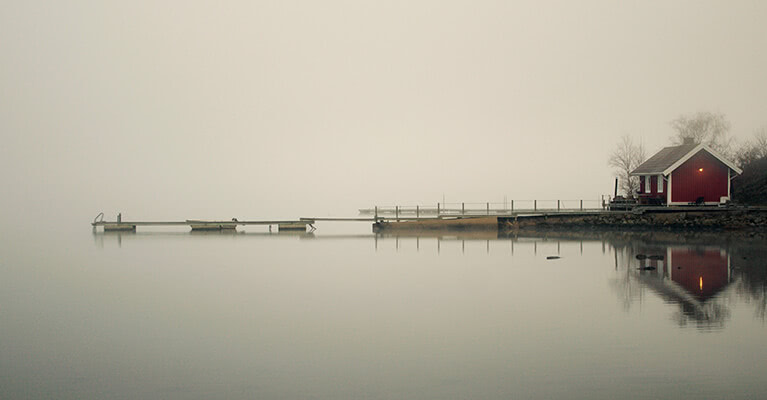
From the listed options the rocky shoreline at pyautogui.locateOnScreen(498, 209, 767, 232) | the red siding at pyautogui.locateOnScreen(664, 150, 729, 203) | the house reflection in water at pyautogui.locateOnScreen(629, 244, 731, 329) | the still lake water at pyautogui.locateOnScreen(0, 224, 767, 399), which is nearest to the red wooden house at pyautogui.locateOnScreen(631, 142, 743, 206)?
the red siding at pyautogui.locateOnScreen(664, 150, 729, 203)

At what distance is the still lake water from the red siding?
14.3m

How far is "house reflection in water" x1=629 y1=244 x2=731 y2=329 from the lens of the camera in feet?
63.6

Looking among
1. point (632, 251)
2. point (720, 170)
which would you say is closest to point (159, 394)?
point (632, 251)

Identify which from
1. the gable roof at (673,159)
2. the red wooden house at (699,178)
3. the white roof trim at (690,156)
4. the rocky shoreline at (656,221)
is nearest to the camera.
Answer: the rocky shoreline at (656,221)

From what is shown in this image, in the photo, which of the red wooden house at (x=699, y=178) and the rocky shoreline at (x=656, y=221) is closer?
the rocky shoreline at (x=656, y=221)

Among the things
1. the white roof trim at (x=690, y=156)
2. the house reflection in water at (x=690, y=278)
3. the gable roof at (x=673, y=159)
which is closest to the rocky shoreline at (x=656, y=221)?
the white roof trim at (x=690, y=156)

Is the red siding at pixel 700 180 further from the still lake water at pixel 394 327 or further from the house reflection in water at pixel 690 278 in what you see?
the still lake water at pixel 394 327

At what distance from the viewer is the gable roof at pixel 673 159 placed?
47.8 meters

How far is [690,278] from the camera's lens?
1013 inches

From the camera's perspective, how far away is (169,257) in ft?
125

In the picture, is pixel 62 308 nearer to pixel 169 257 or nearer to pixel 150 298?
pixel 150 298

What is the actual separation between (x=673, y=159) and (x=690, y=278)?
2499 centimetres

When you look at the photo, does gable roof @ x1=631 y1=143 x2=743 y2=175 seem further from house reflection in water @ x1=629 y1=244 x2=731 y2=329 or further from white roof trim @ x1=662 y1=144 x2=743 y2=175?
house reflection in water @ x1=629 y1=244 x2=731 y2=329

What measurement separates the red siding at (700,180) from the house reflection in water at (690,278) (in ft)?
39.9
